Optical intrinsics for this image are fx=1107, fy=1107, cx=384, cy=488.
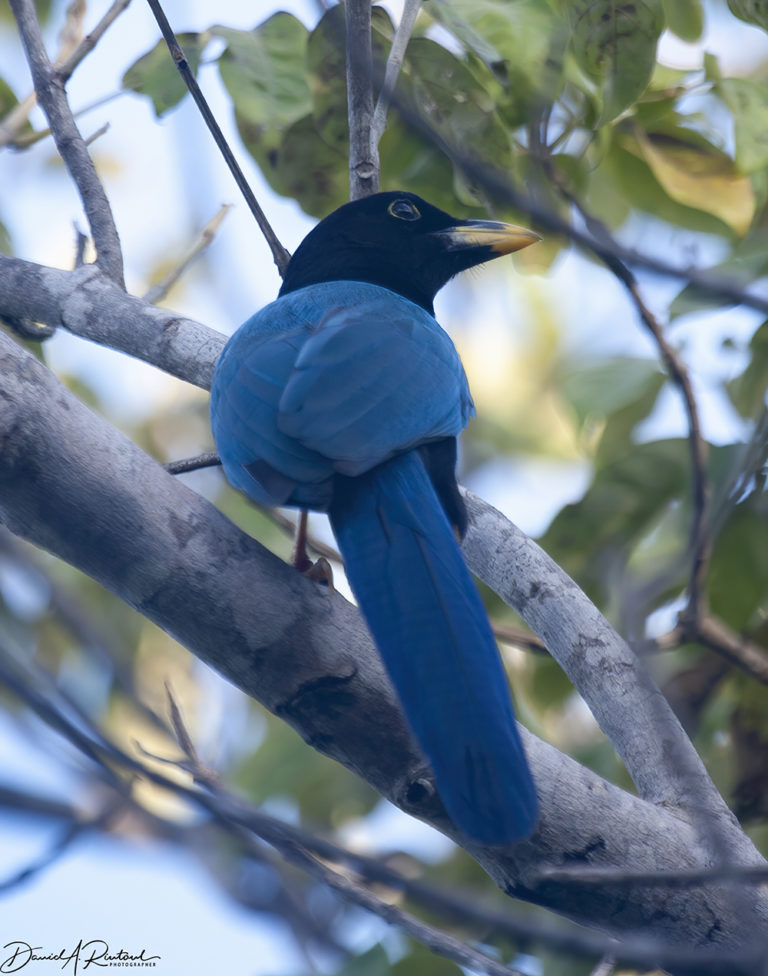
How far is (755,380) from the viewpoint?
339 centimetres

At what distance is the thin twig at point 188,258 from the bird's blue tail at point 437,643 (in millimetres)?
1250

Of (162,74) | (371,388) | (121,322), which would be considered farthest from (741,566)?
(162,74)

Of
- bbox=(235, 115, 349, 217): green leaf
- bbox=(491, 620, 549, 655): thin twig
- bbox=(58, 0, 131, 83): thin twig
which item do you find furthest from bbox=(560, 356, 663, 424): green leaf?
bbox=(58, 0, 131, 83): thin twig

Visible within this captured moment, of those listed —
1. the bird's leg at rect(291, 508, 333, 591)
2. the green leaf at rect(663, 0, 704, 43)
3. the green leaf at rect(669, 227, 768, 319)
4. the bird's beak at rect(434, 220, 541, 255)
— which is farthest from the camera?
the bird's beak at rect(434, 220, 541, 255)

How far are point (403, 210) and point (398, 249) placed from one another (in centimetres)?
14

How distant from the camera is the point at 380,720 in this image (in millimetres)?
2139

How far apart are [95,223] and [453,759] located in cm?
202

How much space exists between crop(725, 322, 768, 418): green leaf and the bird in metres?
0.87

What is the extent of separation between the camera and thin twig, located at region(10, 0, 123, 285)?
125 inches

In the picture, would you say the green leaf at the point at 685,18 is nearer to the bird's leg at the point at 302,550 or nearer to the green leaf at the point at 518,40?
the green leaf at the point at 518,40

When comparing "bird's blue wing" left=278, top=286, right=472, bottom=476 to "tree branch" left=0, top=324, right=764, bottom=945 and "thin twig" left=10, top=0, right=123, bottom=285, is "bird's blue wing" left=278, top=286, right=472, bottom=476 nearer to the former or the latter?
"tree branch" left=0, top=324, right=764, bottom=945

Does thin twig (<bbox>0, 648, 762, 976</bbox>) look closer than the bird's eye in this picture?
Yes

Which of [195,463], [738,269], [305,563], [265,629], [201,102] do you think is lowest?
[265,629]

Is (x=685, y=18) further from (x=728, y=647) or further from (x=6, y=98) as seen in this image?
(x=6, y=98)
